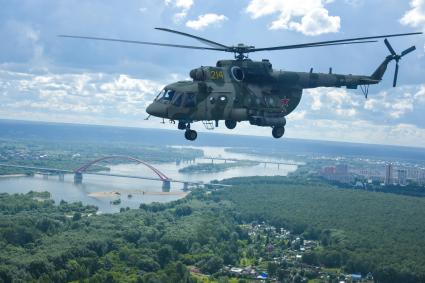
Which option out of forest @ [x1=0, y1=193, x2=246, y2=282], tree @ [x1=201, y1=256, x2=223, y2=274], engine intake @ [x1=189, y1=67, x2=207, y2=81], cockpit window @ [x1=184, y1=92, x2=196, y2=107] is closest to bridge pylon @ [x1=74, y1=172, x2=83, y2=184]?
forest @ [x1=0, y1=193, x2=246, y2=282]

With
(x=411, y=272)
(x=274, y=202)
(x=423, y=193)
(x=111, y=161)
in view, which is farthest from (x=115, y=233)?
(x=111, y=161)

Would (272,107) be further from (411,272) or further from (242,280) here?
(411,272)

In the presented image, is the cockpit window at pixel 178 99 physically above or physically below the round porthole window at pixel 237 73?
below

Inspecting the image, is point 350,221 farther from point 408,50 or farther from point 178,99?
point 178,99

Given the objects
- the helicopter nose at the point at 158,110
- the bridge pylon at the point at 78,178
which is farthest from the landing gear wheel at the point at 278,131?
the bridge pylon at the point at 78,178

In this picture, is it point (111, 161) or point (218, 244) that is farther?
point (111, 161)

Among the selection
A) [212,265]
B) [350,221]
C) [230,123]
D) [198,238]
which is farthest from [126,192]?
[230,123]

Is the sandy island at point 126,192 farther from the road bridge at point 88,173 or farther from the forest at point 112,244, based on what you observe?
the forest at point 112,244
